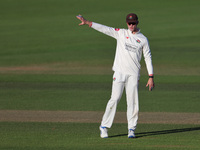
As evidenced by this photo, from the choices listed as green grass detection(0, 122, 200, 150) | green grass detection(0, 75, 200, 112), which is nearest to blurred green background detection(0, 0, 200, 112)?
green grass detection(0, 75, 200, 112)

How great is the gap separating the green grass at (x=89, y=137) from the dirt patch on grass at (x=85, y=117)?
0.50m

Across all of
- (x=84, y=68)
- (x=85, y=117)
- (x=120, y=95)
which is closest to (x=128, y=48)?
(x=120, y=95)

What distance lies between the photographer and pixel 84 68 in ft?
78.5

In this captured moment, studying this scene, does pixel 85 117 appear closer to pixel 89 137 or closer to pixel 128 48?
pixel 89 137

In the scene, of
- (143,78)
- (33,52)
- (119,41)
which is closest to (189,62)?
(143,78)

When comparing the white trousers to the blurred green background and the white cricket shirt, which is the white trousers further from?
the blurred green background

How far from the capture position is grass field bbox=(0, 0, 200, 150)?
9.97 meters

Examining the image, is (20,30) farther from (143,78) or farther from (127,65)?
(127,65)

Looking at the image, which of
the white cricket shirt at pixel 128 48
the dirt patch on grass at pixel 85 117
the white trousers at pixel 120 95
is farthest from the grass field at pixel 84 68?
the white cricket shirt at pixel 128 48

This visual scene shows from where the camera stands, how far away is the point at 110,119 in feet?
32.5

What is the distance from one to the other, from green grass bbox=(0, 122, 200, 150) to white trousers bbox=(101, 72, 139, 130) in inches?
12.9

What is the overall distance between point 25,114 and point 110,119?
315cm

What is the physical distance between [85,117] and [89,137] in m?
2.28

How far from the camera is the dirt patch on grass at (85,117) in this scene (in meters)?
11.7
